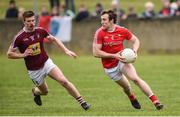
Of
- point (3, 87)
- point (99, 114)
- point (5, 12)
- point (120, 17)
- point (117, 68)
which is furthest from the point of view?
point (5, 12)

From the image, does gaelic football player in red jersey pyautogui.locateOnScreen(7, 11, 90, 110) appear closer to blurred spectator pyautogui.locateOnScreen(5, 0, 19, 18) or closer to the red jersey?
the red jersey

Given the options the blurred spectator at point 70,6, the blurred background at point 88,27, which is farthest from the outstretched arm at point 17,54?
the blurred spectator at point 70,6

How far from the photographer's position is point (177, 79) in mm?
25031

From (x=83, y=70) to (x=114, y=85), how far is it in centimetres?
489

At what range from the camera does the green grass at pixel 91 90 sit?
17078 millimetres

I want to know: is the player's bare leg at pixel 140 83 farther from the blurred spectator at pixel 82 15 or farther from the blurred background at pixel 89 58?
the blurred spectator at pixel 82 15

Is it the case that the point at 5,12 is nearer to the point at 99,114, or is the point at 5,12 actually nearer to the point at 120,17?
the point at 120,17

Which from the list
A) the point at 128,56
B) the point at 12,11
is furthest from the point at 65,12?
the point at 128,56

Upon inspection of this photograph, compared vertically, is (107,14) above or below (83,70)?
above

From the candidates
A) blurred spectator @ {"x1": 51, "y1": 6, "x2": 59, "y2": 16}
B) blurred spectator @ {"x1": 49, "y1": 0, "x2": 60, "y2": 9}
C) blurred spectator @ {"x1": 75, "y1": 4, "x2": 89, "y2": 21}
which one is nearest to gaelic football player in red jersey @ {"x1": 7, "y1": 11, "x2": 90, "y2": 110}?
blurred spectator @ {"x1": 75, "y1": 4, "x2": 89, "y2": 21}

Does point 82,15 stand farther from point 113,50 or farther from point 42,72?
point 113,50

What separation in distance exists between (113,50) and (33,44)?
65.2 inches

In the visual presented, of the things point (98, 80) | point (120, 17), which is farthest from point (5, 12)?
point (98, 80)

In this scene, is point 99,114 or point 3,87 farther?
point 3,87
